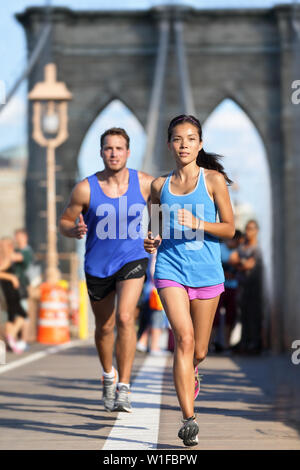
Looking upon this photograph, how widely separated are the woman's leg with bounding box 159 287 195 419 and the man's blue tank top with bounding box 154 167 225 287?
0.09 meters

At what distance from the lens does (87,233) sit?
284 inches

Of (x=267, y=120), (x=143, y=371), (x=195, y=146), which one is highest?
(x=267, y=120)

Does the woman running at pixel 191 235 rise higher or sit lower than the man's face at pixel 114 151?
lower

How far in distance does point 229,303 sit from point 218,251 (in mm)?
8113

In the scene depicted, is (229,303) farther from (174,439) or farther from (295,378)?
(174,439)

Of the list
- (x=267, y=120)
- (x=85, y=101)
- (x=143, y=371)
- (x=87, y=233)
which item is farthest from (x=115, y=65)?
(x=87, y=233)

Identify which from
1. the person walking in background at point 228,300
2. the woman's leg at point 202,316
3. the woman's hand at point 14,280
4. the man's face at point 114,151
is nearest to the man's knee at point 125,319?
the man's face at point 114,151

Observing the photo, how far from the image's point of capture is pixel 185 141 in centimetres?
598

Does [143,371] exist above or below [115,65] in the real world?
below

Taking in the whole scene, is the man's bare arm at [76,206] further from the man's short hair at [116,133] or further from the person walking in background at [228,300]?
the person walking in background at [228,300]

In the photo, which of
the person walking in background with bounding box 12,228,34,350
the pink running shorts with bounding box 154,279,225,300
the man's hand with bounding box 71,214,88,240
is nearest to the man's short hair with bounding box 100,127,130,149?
the man's hand with bounding box 71,214,88,240

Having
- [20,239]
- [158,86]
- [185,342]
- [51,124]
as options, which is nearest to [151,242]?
[185,342]

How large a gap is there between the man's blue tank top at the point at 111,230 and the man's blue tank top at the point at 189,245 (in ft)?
3.76

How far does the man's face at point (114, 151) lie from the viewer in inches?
287
